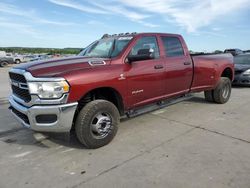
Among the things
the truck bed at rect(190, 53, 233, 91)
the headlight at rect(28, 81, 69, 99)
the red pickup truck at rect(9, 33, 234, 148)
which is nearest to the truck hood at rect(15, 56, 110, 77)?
the red pickup truck at rect(9, 33, 234, 148)

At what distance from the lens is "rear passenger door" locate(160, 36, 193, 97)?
207 inches

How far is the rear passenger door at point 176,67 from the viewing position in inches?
207

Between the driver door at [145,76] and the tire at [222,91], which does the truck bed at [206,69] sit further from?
the driver door at [145,76]

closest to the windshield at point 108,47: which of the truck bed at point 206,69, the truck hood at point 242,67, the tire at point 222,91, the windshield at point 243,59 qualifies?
the truck bed at point 206,69

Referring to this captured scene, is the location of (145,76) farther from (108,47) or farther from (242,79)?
(242,79)

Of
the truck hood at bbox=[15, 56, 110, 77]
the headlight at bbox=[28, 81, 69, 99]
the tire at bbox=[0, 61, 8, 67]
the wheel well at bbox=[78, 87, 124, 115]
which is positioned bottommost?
the tire at bbox=[0, 61, 8, 67]

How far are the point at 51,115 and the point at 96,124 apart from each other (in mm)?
754

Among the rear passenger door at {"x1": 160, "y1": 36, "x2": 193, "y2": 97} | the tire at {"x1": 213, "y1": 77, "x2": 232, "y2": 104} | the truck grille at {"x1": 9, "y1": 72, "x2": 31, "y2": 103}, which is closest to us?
the truck grille at {"x1": 9, "y1": 72, "x2": 31, "y2": 103}

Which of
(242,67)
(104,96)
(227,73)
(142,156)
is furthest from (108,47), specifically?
(242,67)

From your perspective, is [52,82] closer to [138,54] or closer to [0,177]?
[0,177]

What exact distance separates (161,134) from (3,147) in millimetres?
2787

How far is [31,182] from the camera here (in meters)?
3.07

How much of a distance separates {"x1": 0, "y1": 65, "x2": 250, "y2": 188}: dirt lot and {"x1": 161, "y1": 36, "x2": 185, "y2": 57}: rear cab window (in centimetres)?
149

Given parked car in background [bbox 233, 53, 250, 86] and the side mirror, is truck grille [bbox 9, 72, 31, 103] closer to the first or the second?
the side mirror
